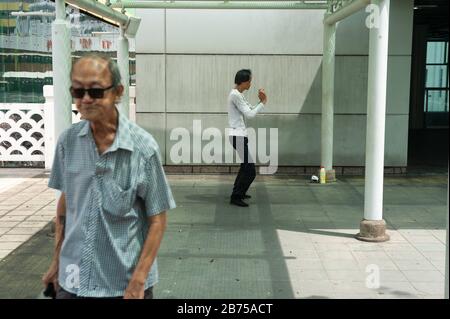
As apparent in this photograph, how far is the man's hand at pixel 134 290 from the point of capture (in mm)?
2525

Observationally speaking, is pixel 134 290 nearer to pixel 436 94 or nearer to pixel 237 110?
pixel 237 110

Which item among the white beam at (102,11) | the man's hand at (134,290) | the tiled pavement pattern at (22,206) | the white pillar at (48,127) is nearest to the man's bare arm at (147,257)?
the man's hand at (134,290)

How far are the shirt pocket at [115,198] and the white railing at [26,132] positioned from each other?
8009 millimetres

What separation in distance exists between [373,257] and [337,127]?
4.87 metres

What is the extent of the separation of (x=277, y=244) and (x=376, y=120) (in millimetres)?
1628

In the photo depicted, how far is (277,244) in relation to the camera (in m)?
5.84

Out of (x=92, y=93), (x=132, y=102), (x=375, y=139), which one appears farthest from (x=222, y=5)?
(x=92, y=93)

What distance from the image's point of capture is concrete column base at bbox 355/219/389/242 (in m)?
5.88

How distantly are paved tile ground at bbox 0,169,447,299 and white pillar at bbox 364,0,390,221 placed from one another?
463mm

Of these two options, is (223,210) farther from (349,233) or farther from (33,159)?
(33,159)

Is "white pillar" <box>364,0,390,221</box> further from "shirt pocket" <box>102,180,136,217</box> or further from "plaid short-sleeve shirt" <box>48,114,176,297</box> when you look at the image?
"shirt pocket" <box>102,180,136,217</box>

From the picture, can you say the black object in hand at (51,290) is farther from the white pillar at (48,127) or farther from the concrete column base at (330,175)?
the white pillar at (48,127)

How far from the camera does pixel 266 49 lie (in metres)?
9.88
